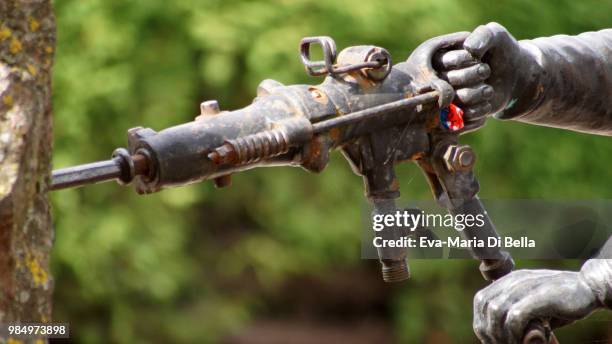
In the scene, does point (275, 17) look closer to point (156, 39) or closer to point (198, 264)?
point (156, 39)

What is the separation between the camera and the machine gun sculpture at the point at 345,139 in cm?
191

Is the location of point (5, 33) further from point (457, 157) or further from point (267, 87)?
point (457, 157)

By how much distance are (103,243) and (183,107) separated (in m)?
0.63

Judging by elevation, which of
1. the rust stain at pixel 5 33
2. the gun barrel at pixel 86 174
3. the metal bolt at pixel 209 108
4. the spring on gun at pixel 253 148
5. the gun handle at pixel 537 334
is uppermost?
the rust stain at pixel 5 33

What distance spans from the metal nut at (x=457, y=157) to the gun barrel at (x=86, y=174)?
604 mm

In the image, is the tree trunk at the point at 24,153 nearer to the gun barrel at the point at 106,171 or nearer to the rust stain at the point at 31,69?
the rust stain at the point at 31,69

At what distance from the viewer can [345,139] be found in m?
2.06

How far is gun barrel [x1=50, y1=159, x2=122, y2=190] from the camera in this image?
1.85 metres

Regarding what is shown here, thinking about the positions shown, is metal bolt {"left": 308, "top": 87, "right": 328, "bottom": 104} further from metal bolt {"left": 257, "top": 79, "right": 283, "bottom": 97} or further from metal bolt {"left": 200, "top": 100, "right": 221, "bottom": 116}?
metal bolt {"left": 200, "top": 100, "right": 221, "bottom": 116}

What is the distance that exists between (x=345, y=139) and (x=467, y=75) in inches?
10.9

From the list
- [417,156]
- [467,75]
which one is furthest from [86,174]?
[467,75]

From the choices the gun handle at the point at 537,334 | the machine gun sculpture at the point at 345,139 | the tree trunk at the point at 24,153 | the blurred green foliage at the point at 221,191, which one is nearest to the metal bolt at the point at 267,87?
the machine gun sculpture at the point at 345,139

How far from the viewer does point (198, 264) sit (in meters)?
5.19

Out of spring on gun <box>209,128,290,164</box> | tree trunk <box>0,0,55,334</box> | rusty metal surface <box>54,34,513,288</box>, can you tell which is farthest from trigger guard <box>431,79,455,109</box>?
tree trunk <box>0,0,55,334</box>
